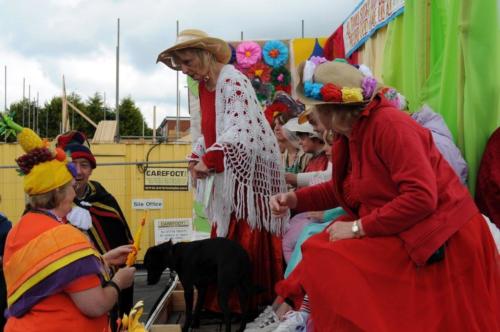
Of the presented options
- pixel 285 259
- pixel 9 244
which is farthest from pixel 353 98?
pixel 285 259

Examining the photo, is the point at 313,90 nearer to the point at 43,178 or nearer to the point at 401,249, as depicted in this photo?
the point at 401,249

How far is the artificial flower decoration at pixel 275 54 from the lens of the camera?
6227 mm

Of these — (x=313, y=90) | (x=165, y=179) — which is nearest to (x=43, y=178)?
(x=313, y=90)

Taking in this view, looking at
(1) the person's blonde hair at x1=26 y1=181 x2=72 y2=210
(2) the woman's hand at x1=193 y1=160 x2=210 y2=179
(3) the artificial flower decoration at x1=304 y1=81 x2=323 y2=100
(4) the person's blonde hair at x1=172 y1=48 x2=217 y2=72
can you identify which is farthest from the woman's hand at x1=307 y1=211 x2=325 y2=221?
(1) the person's blonde hair at x1=26 y1=181 x2=72 y2=210

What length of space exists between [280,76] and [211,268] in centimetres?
356

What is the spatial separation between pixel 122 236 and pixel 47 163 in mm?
1627

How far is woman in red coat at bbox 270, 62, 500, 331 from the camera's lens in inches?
65.6

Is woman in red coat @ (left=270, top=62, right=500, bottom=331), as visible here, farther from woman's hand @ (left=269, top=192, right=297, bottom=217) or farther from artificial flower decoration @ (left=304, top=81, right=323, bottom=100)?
woman's hand @ (left=269, top=192, right=297, bottom=217)

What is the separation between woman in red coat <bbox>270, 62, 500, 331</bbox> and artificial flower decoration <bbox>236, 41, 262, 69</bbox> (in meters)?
4.49

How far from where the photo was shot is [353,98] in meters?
1.79

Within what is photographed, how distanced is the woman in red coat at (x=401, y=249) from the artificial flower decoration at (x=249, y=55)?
449 centimetres

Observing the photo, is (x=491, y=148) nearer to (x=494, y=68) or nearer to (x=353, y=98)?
→ (x=494, y=68)

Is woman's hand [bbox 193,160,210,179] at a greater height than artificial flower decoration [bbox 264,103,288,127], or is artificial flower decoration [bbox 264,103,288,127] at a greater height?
artificial flower decoration [bbox 264,103,288,127]

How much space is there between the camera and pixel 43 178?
207 cm
